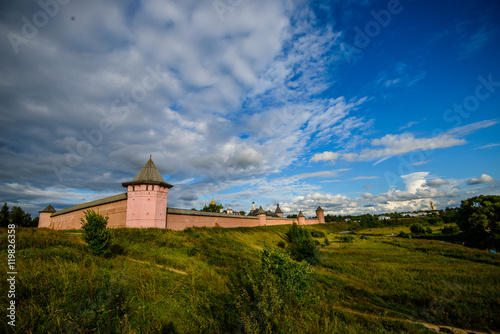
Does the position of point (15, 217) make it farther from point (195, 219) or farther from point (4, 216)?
point (195, 219)

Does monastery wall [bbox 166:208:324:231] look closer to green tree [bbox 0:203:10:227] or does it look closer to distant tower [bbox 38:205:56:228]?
distant tower [bbox 38:205:56:228]

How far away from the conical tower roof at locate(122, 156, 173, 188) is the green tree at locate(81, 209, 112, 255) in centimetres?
848

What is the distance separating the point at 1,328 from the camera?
364 centimetres

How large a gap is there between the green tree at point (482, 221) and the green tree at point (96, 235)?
4233 centimetres

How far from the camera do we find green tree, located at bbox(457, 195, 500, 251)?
27203 millimetres

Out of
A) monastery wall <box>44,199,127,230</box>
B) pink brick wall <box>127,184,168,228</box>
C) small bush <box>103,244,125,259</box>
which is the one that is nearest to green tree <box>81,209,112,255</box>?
small bush <box>103,244,125,259</box>

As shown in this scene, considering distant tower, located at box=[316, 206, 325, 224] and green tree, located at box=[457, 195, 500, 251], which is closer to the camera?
green tree, located at box=[457, 195, 500, 251]

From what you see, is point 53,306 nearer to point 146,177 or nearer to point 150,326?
point 150,326

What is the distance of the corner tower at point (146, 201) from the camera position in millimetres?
18031

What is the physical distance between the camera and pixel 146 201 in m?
18.4

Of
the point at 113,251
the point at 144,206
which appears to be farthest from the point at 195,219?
the point at 113,251

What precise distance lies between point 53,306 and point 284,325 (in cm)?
479

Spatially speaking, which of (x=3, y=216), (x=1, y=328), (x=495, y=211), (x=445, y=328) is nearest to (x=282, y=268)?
(x=1, y=328)

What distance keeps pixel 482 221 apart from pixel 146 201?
4223cm
